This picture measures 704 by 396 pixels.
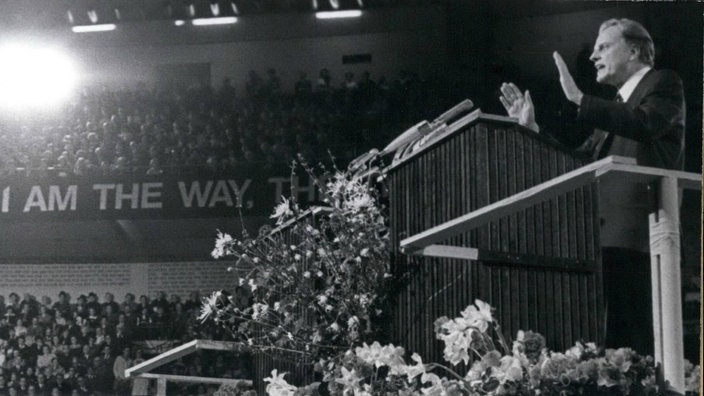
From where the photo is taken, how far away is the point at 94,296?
4785 mm

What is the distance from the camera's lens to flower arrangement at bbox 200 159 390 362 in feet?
10.6

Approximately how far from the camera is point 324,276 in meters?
3.41

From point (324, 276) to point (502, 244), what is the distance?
888 millimetres

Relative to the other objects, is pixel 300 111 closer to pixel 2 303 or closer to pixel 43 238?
pixel 43 238

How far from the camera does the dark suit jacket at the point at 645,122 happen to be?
2.89 m

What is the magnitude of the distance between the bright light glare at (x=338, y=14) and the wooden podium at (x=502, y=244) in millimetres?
1859

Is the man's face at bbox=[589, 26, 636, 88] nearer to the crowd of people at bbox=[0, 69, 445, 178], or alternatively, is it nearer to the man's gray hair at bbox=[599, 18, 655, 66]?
the man's gray hair at bbox=[599, 18, 655, 66]

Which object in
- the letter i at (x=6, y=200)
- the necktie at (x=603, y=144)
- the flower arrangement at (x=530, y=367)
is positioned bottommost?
the flower arrangement at (x=530, y=367)

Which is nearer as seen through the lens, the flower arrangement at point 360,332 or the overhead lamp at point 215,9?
the flower arrangement at point 360,332

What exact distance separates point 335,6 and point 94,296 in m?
1.95

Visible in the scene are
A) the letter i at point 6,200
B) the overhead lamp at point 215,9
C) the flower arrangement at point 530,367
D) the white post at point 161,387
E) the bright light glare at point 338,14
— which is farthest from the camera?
the overhead lamp at point 215,9

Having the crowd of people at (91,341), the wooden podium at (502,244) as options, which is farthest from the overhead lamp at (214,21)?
the wooden podium at (502,244)

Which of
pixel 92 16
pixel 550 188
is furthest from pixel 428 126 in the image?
pixel 92 16

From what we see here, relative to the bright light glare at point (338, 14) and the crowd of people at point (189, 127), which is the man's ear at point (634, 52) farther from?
the bright light glare at point (338, 14)
